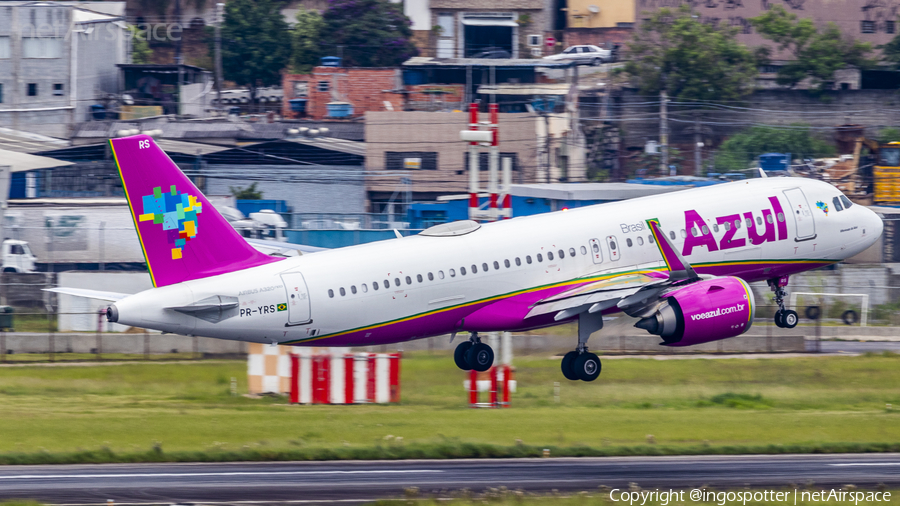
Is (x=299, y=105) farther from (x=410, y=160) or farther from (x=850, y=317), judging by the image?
(x=850, y=317)

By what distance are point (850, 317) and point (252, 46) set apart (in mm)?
79375

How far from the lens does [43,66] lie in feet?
337

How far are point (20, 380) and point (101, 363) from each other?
5.36m

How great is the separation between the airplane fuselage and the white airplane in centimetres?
5

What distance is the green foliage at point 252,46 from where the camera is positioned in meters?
124

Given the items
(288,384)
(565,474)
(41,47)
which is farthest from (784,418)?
(41,47)

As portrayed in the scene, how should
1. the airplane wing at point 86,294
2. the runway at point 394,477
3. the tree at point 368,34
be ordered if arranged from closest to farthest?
1. the runway at point 394,477
2. the airplane wing at point 86,294
3. the tree at point 368,34

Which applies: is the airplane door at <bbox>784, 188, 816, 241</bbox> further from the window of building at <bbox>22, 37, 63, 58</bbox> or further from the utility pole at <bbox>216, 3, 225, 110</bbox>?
the window of building at <bbox>22, 37, 63, 58</bbox>

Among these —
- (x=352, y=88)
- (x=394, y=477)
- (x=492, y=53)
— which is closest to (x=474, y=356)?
(x=394, y=477)

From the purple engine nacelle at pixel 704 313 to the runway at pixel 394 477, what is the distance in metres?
4.23

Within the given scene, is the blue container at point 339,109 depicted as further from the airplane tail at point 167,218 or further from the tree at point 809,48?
the airplane tail at point 167,218

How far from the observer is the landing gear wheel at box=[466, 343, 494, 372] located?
39.1 meters

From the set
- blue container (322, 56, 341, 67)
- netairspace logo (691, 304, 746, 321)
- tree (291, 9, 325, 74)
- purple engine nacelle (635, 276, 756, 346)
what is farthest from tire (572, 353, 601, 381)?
tree (291, 9, 325, 74)

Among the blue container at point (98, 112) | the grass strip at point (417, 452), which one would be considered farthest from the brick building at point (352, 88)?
the grass strip at point (417, 452)
